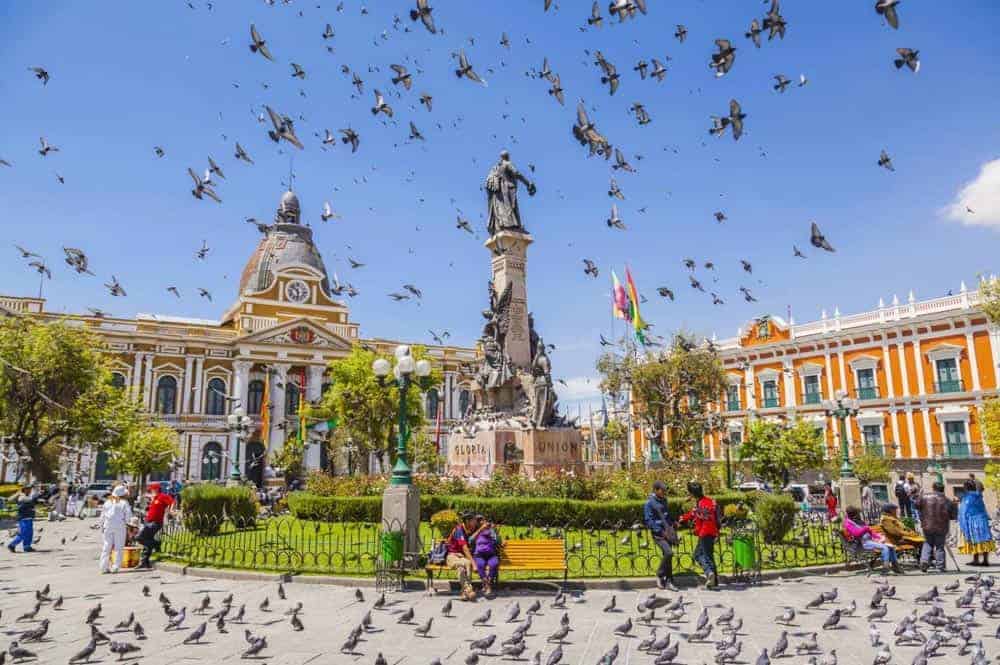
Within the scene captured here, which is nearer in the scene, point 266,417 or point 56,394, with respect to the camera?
point 56,394

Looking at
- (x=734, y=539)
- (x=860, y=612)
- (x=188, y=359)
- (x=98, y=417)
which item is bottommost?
(x=860, y=612)

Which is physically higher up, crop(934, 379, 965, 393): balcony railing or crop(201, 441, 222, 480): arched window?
crop(934, 379, 965, 393): balcony railing

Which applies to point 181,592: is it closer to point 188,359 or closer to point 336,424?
point 336,424

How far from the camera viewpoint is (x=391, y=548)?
8914 mm

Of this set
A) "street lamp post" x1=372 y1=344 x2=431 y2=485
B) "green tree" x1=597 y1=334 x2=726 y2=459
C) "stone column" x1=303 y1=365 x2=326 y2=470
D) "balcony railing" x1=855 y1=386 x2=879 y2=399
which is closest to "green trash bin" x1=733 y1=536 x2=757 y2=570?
"street lamp post" x1=372 y1=344 x2=431 y2=485

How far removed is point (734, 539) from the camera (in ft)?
30.6

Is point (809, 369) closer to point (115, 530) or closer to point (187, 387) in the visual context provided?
point (115, 530)

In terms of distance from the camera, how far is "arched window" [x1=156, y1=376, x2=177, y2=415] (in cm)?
4709

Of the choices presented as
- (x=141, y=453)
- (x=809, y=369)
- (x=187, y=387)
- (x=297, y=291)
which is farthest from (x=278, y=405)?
(x=809, y=369)

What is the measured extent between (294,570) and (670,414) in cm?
2700

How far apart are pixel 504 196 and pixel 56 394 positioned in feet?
67.9

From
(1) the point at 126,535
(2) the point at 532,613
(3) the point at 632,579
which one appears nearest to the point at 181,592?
(1) the point at 126,535

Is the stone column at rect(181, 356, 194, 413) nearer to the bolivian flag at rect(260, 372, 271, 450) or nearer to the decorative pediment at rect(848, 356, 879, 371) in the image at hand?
the bolivian flag at rect(260, 372, 271, 450)

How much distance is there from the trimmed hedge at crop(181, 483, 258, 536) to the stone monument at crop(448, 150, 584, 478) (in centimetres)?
554
